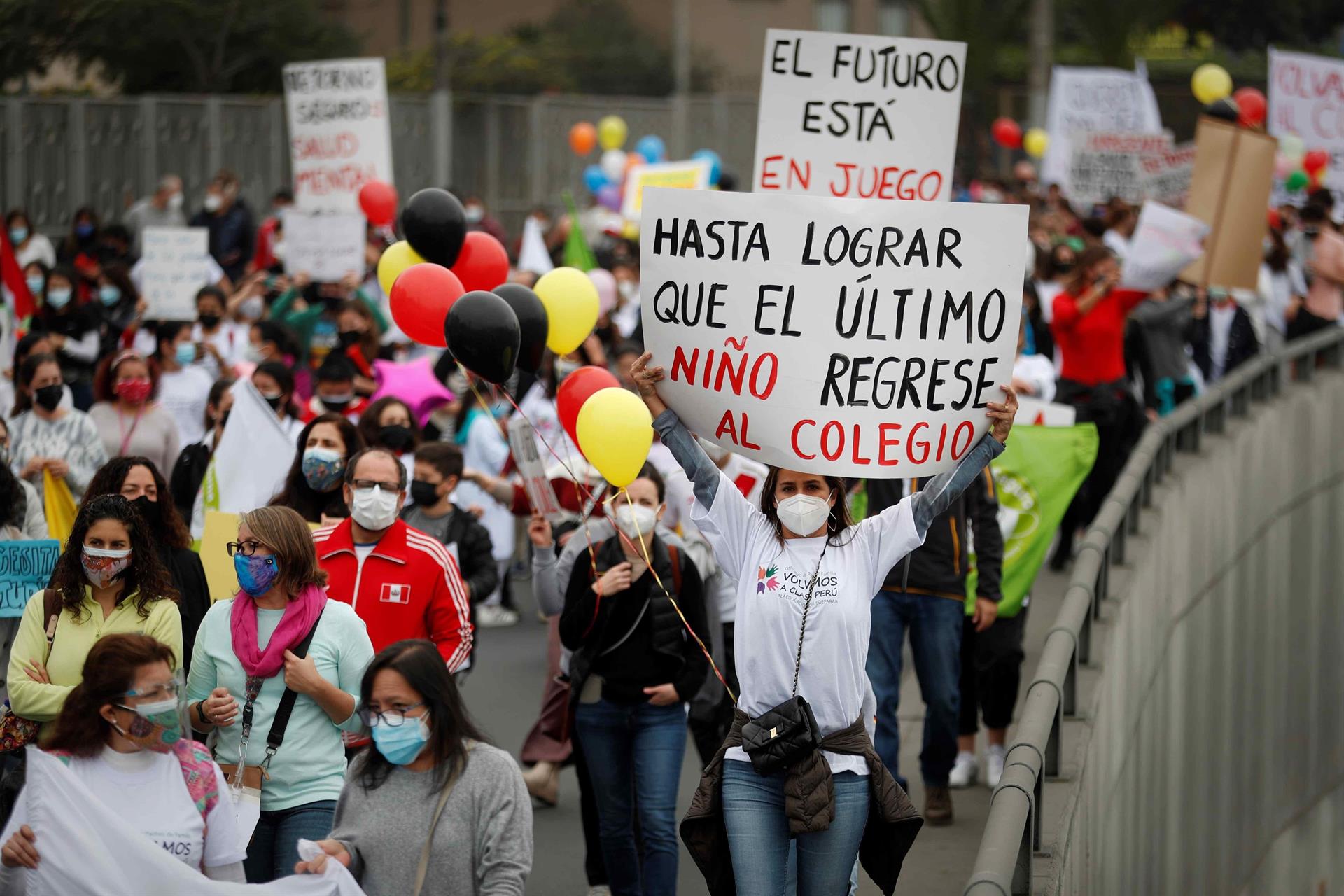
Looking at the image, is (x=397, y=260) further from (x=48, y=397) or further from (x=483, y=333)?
(x=48, y=397)

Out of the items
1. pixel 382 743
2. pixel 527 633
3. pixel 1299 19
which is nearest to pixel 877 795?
pixel 382 743

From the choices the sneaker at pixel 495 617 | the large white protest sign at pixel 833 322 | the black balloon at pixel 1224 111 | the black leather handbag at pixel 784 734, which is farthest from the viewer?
the black balloon at pixel 1224 111

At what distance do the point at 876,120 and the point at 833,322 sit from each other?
10.8 ft

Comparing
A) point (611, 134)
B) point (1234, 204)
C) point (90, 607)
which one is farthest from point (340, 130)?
point (611, 134)

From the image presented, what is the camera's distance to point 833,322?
5598 millimetres

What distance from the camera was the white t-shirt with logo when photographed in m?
5.14

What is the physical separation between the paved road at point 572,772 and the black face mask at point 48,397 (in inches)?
106

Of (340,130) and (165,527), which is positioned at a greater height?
(340,130)

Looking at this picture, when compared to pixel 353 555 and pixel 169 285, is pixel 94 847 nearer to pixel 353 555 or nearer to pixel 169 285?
pixel 353 555

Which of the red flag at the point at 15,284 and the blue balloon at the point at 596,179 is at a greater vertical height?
the red flag at the point at 15,284

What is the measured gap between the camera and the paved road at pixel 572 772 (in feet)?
24.1

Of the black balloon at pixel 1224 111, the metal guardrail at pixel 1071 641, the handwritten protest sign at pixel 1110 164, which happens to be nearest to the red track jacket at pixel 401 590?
the metal guardrail at pixel 1071 641

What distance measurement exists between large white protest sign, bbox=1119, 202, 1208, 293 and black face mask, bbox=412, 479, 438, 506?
5.48 meters

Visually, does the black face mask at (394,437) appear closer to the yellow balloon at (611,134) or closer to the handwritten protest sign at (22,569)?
the handwritten protest sign at (22,569)
